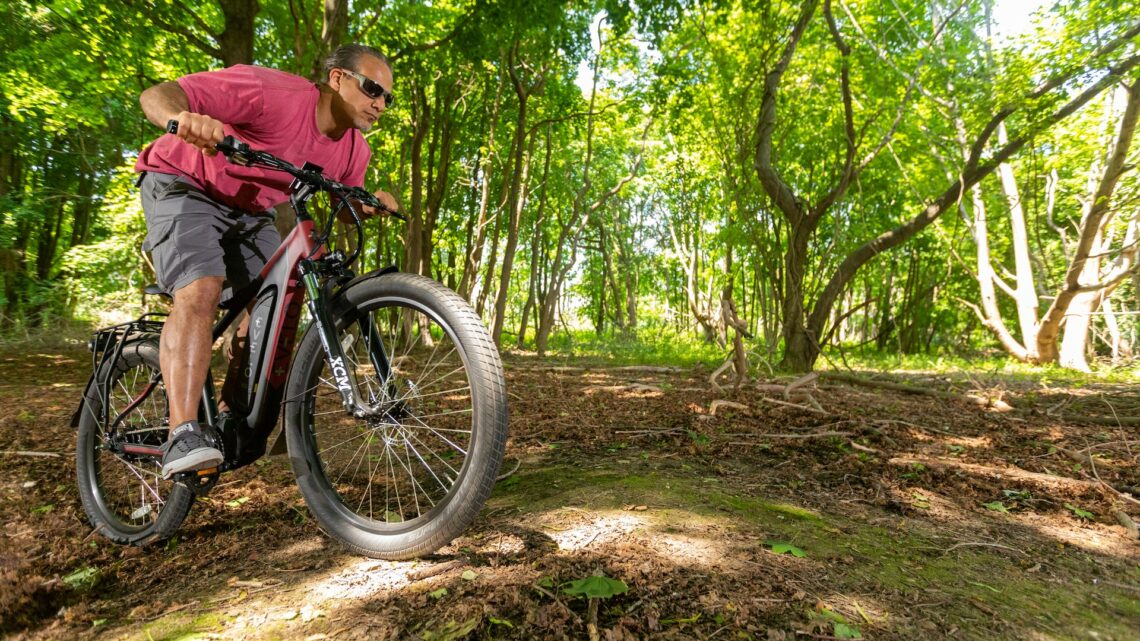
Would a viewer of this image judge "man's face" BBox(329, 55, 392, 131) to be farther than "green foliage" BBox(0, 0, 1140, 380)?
No

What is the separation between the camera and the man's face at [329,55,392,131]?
2.20 metres

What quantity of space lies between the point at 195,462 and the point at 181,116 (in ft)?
3.79

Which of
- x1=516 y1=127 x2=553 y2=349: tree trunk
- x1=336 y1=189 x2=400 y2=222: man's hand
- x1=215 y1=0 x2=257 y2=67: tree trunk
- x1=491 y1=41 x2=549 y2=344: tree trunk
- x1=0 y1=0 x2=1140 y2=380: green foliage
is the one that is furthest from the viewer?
x1=516 y1=127 x2=553 y2=349: tree trunk

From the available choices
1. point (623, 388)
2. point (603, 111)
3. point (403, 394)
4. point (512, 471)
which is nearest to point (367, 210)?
point (403, 394)

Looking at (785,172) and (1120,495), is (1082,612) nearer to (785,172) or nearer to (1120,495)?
(1120,495)

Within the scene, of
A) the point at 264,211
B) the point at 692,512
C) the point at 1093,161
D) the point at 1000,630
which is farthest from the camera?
the point at 1093,161

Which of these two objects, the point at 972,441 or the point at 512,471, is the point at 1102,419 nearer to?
the point at 972,441

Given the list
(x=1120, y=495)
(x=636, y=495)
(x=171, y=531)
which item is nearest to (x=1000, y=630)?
(x=636, y=495)

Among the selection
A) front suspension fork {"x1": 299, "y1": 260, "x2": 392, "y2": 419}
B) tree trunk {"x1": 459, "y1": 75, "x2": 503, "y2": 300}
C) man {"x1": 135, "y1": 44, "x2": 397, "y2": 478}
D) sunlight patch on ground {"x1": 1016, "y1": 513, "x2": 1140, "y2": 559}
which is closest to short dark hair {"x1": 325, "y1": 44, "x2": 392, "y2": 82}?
man {"x1": 135, "y1": 44, "x2": 397, "y2": 478}

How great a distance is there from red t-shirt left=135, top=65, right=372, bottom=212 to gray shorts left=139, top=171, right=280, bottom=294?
0.18 feet

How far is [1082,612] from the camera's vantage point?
1540 mm

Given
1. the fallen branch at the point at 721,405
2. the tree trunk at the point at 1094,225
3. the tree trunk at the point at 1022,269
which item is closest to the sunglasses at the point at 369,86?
the fallen branch at the point at 721,405

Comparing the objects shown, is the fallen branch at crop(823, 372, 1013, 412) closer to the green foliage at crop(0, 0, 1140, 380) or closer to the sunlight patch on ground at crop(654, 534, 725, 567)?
the green foliage at crop(0, 0, 1140, 380)

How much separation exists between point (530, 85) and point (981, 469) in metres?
10.4
